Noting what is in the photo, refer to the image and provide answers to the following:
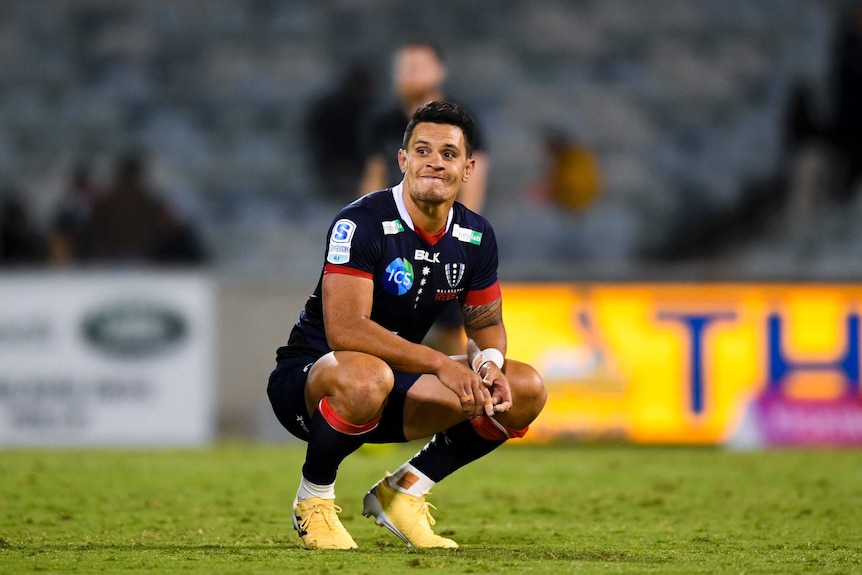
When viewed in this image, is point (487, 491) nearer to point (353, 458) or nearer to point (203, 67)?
point (353, 458)

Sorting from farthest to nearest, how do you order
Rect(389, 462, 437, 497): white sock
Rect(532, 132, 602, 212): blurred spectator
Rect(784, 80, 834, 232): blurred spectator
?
Rect(532, 132, 602, 212): blurred spectator, Rect(784, 80, 834, 232): blurred spectator, Rect(389, 462, 437, 497): white sock

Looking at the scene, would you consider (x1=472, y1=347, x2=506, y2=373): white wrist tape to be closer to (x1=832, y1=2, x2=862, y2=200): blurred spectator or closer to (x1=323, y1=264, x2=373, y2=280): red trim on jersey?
(x1=323, y1=264, x2=373, y2=280): red trim on jersey

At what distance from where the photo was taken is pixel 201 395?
9.53 metres

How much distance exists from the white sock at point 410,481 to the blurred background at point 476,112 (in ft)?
20.5

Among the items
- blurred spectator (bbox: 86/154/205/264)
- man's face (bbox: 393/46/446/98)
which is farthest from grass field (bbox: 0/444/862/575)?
blurred spectator (bbox: 86/154/205/264)

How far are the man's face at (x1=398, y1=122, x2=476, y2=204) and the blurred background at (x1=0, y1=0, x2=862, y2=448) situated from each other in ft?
21.2

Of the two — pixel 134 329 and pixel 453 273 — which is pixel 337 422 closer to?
pixel 453 273

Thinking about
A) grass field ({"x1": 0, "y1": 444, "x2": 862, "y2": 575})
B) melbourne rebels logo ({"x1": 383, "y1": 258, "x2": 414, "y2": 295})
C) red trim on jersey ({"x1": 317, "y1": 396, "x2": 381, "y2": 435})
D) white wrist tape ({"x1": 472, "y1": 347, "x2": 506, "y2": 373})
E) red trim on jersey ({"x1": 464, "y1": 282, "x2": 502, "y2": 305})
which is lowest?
grass field ({"x1": 0, "y1": 444, "x2": 862, "y2": 575})

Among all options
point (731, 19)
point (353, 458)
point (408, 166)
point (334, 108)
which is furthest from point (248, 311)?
point (731, 19)

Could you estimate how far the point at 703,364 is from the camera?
9.35m

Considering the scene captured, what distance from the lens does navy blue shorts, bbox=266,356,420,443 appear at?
474cm

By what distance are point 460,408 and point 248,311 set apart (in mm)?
5358

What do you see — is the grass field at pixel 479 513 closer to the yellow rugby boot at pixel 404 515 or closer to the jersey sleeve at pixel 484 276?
the yellow rugby boot at pixel 404 515

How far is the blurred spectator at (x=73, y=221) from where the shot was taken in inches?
436
